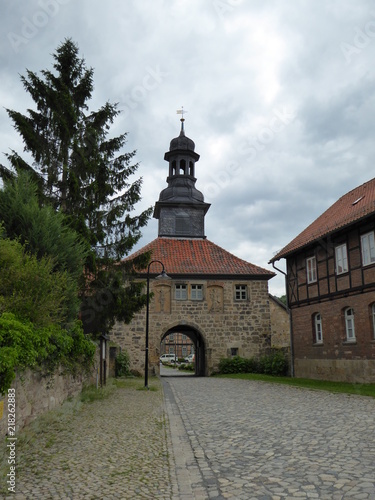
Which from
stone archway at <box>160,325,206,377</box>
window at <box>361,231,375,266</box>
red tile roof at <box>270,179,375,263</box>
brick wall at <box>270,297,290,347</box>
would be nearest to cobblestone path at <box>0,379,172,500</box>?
window at <box>361,231,375,266</box>

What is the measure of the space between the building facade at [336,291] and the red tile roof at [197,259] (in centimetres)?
480

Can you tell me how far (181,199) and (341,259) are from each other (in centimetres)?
1546

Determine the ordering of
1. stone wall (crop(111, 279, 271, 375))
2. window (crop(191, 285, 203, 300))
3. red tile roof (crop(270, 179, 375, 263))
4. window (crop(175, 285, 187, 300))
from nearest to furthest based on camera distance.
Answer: red tile roof (crop(270, 179, 375, 263)) < stone wall (crop(111, 279, 271, 375)) < window (crop(175, 285, 187, 300)) < window (crop(191, 285, 203, 300))

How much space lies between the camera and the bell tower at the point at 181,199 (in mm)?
31188

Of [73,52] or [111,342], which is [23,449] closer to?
[73,52]

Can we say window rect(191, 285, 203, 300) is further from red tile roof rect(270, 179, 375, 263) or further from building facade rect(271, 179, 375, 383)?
building facade rect(271, 179, 375, 383)

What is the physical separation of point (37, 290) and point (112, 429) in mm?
2669

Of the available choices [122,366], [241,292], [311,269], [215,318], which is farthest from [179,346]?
[311,269]

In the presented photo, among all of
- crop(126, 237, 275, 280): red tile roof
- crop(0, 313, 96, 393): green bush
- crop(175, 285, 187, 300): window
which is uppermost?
crop(126, 237, 275, 280): red tile roof

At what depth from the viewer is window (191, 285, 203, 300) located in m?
26.7

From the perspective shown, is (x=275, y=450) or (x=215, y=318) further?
(x=215, y=318)

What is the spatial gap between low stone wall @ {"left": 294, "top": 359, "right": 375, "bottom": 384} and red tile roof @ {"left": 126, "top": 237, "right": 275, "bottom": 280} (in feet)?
23.8

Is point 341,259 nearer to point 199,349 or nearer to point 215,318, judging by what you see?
point 215,318

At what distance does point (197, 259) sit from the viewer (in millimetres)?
28109
